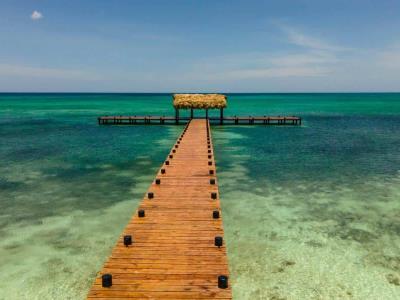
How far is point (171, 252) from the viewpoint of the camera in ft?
31.0

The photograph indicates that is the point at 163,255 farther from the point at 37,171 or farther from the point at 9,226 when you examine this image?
the point at 37,171

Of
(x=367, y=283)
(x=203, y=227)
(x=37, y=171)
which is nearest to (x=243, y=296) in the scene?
(x=203, y=227)

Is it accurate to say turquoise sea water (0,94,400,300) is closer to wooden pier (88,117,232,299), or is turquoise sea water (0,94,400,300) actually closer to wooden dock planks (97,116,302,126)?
wooden pier (88,117,232,299)

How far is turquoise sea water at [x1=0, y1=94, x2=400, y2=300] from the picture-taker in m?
11.3

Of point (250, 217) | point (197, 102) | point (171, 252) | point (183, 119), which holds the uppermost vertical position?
point (197, 102)

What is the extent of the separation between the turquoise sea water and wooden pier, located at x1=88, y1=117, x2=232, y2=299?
6.84 feet

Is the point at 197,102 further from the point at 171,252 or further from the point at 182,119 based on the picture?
the point at 171,252

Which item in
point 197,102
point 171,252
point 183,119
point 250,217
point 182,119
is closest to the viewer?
point 171,252

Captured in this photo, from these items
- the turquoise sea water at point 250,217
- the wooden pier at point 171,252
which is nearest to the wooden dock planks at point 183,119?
the turquoise sea water at point 250,217

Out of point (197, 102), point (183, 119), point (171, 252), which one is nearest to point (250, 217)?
point (171, 252)

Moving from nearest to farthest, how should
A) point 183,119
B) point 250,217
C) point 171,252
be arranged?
point 171,252
point 250,217
point 183,119

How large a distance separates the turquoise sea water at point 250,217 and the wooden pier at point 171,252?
2086mm

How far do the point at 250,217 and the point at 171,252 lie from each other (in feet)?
25.8

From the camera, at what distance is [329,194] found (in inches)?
792
